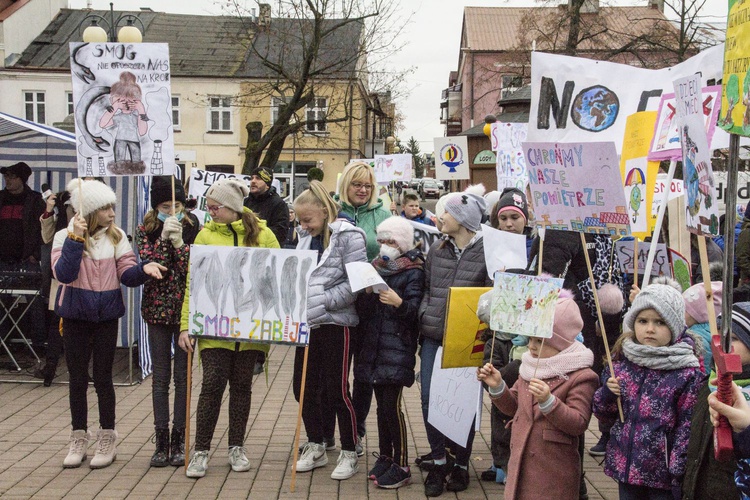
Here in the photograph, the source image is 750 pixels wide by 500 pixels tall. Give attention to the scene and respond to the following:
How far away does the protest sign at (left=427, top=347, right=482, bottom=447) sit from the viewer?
5.68 meters

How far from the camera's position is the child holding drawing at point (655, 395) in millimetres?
3980

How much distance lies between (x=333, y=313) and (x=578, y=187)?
1.92 metres

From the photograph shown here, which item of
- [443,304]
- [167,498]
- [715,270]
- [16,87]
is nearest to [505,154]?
[715,270]

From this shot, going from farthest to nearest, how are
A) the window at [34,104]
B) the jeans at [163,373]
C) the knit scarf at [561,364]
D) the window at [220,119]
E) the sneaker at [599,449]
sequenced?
the window at [220,119] < the window at [34,104] < the sneaker at [599,449] < the jeans at [163,373] < the knit scarf at [561,364]

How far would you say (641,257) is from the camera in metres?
6.45

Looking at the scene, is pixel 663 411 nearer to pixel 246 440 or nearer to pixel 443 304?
pixel 443 304

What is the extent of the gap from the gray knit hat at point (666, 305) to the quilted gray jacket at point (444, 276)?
5.42 feet

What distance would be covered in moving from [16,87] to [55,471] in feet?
141

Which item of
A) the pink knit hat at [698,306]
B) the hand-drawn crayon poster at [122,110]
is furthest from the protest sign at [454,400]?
the hand-drawn crayon poster at [122,110]

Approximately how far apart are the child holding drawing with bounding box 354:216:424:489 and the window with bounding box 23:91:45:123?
43.5m

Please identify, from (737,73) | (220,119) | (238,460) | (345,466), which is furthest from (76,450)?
(220,119)

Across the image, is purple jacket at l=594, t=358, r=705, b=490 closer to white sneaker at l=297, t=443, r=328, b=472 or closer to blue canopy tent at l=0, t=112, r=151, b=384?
white sneaker at l=297, t=443, r=328, b=472

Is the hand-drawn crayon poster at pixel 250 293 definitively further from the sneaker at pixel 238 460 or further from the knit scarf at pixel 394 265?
the sneaker at pixel 238 460

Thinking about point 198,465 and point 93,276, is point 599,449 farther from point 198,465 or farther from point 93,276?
point 93,276
